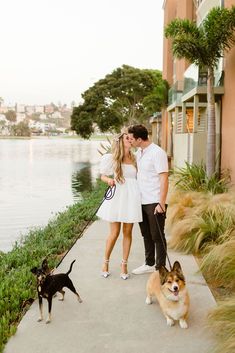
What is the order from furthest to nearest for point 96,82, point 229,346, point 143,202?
point 96,82 → point 143,202 → point 229,346

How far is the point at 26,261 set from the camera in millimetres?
6820

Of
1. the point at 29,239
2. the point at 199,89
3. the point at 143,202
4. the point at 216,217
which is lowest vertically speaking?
the point at 29,239

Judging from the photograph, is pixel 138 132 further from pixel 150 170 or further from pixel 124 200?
pixel 124 200

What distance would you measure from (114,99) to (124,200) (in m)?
50.0

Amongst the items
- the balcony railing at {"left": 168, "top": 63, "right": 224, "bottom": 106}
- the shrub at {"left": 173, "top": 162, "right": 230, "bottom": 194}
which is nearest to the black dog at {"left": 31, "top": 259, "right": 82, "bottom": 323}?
the shrub at {"left": 173, "top": 162, "right": 230, "bottom": 194}

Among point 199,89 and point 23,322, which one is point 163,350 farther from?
point 199,89

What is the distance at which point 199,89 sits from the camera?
15.9 m

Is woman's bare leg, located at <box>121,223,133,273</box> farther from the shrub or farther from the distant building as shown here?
the distant building

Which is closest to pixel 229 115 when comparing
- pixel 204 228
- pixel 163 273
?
pixel 204 228

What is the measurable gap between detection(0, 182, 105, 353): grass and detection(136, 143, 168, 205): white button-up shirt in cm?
178

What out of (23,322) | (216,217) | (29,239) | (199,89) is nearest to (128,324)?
(23,322)

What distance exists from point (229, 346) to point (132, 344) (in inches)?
34.9

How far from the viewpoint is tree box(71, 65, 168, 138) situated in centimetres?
5316

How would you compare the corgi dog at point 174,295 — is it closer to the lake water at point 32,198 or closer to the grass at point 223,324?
the grass at point 223,324
